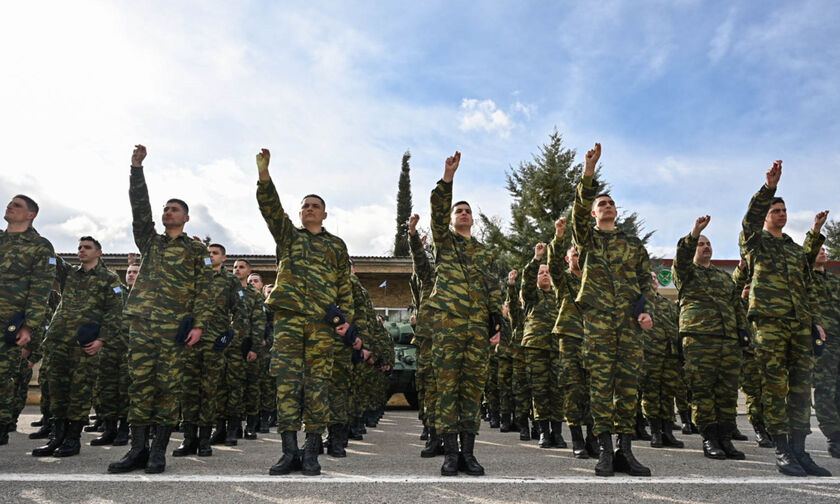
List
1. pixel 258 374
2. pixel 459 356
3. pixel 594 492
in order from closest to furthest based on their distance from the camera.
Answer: pixel 594 492 → pixel 459 356 → pixel 258 374

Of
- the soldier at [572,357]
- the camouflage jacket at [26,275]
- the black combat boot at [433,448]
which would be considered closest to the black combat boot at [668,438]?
the soldier at [572,357]

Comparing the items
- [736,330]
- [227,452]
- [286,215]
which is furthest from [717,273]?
[227,452]

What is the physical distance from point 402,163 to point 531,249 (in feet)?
58.7

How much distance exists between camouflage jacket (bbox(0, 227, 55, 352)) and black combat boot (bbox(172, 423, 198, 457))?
1.65 m

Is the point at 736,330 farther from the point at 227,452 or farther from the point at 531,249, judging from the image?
the point at 531,249

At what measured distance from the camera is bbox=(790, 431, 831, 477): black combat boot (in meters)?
4.50

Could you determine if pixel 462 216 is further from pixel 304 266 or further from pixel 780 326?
pixel 780 326

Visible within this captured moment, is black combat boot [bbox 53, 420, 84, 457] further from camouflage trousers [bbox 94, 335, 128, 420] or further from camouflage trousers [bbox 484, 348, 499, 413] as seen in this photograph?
camouflage trousers [bbox 484, 348, 499, 413]

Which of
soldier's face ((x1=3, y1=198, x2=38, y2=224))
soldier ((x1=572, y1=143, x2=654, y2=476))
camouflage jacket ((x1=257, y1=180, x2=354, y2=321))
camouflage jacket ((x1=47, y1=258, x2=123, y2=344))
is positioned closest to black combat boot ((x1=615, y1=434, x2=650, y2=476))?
soldier ((x1=572, y1=143, x2=654, y2=476))

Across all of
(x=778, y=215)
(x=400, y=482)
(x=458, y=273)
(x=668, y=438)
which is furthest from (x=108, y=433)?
Result: (x=778, y=215)

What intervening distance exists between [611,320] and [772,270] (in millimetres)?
1766

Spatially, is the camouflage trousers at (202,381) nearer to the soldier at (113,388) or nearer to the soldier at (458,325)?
the soldier at (113,388)

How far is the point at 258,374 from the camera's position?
7.49 m

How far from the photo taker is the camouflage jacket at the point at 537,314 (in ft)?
22.5
